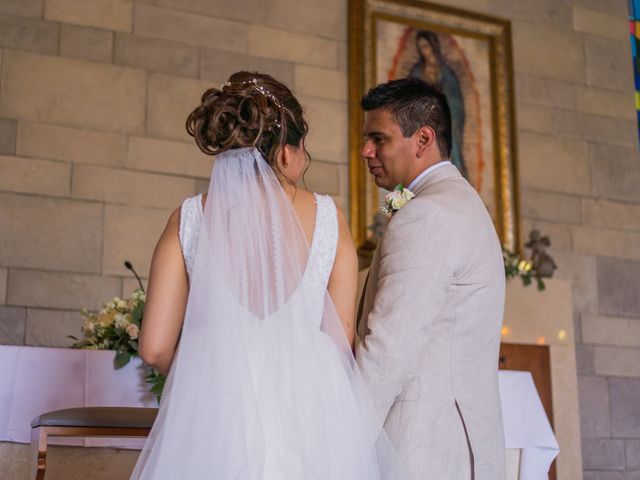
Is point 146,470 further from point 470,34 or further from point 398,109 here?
point 470,34

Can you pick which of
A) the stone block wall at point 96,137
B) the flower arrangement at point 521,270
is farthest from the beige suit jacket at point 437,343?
the flower arrangement at point 521,270

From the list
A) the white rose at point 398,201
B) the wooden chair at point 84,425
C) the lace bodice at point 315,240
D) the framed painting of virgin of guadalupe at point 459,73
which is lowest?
the wooden chair at point 84,425

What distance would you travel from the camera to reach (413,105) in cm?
316

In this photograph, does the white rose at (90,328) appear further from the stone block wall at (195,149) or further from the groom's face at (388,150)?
the groom's face at (388,150)

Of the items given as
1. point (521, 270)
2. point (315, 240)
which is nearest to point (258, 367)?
point (315, 240)

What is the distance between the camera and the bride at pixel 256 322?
7.88 ft

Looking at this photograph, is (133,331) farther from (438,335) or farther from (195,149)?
(195,149)

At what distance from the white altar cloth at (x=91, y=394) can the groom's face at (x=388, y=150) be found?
1.39 meters

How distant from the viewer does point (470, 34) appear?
7645 mm

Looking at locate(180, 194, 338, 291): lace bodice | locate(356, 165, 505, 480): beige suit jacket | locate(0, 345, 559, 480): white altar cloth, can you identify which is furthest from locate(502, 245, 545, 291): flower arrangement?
locate(180, 194, 338, 291): lace bodice

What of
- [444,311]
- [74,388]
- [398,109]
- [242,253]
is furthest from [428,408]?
[74,388]

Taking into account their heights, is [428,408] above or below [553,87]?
below

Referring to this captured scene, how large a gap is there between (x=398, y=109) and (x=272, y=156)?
61 centimetres

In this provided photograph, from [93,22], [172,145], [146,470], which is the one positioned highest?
[93,22]
